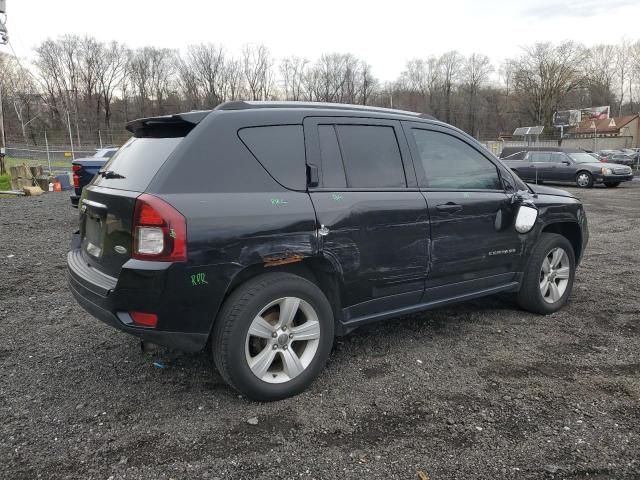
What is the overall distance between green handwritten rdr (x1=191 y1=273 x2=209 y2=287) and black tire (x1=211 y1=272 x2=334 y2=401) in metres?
0.22

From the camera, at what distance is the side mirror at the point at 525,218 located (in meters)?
4.24

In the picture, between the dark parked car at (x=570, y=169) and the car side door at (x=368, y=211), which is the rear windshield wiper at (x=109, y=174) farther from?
the dark parked car at (x=570, y=169)

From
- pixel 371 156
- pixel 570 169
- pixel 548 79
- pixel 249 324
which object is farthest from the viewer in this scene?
pixel 548 79

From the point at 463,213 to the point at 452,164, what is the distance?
0.43 m

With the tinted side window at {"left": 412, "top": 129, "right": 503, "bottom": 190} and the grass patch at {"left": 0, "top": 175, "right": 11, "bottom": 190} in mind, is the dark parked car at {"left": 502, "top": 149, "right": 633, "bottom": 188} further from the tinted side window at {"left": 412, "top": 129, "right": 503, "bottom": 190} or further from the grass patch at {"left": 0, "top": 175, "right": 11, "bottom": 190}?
the grass patch at {"left": 0, "top": 175, "right": 11, "bottom": 190}

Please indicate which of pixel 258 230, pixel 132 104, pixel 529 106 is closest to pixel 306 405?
pixel 258 230

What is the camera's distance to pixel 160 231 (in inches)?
103

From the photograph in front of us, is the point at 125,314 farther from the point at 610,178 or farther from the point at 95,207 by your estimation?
the point at 610,178

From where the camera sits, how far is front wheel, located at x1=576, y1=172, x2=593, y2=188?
20.4m

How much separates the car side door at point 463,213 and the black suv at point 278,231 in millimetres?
13

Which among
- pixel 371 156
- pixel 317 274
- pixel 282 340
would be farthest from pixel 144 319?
pixel 371 156

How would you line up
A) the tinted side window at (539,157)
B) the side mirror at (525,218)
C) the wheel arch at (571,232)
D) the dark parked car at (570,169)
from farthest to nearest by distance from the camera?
the tinted side window at (539,157)
the dark parked car at (570,169)
the wheel arch at (571,232)
the side mirror at (525,218)

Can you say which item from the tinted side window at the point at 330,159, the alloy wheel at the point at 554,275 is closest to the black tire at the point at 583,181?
the alloy wheel at the point at 554,275

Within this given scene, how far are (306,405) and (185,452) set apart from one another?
0.79 meters
